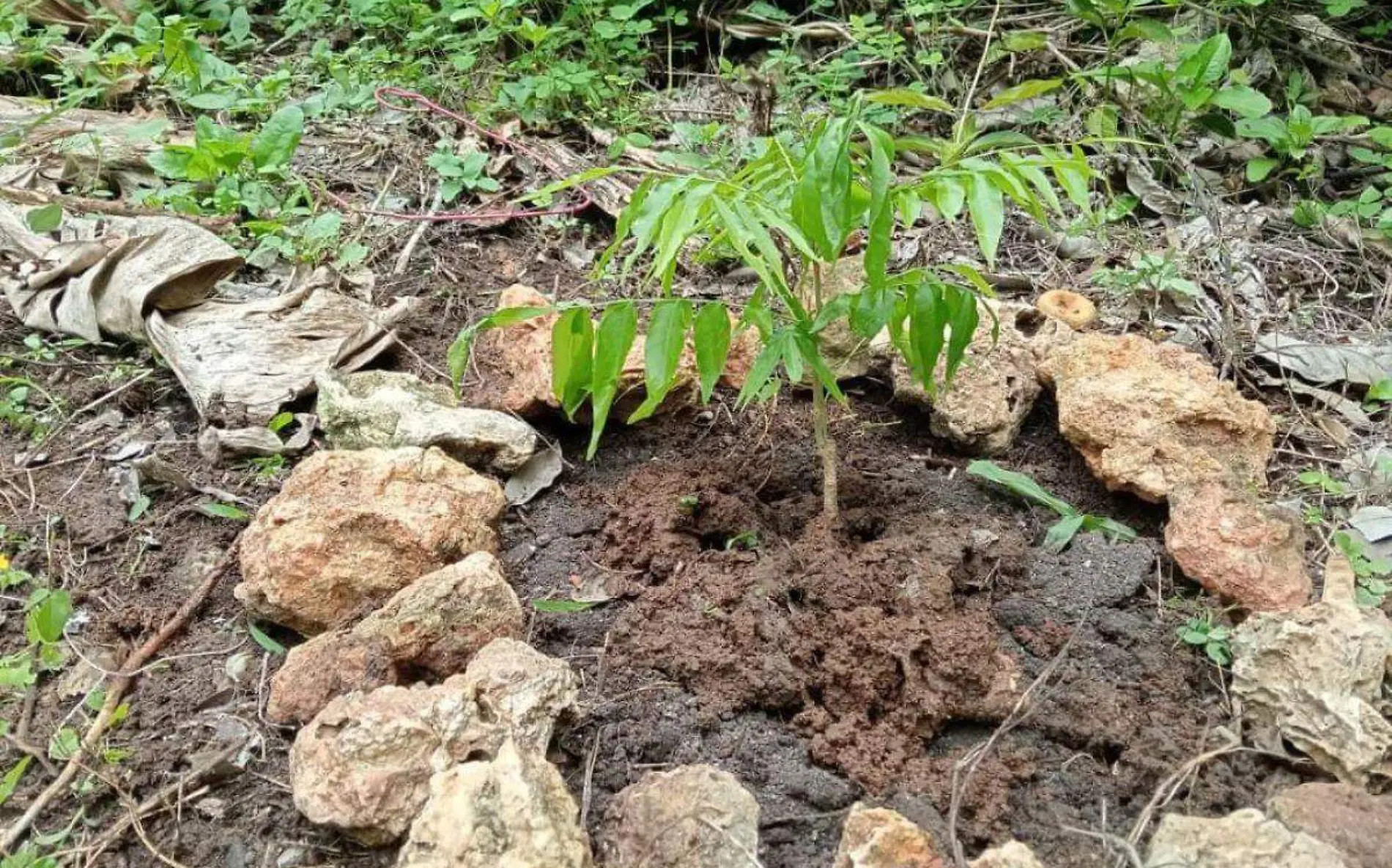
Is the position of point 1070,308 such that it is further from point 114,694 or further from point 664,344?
point 114,694

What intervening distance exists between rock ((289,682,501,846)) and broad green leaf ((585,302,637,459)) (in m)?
0.53

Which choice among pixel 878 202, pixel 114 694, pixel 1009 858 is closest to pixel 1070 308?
pixel 878 202

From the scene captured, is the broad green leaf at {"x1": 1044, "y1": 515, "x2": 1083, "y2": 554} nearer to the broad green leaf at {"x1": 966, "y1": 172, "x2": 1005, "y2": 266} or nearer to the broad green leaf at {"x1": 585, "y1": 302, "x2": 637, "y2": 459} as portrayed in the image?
the broad green leaf at {"x1": 966, "y1": 172, "x2": 1005, "y2": 266}

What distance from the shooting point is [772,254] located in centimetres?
177

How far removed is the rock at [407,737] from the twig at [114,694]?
442mm

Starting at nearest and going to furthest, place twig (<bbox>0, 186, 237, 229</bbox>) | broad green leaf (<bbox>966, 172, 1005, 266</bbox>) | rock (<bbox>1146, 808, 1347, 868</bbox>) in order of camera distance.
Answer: rock (<bbox>1146, 808, 1347, 868</bbox>) → broad green leaf (<bbox>966, 172, 1005, 266</bbox>) → twig (<bbox>0, 186, 237, 229</bbox>)

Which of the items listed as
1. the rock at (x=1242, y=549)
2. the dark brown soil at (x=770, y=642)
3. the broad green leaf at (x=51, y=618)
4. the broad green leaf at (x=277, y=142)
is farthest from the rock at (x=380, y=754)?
the broad green leaf at (x=277, y=142)

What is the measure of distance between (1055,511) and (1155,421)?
11.4 inches

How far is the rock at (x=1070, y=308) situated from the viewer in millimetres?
3092

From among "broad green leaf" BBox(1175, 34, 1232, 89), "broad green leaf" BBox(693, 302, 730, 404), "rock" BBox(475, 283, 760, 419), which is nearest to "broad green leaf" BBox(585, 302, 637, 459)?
"broad green leaf" BBox(693, 302, 730, 404)

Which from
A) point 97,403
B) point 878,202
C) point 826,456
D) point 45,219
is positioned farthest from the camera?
point 45,219

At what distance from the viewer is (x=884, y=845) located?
1.62 meters

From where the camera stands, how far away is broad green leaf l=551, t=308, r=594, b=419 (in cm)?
214

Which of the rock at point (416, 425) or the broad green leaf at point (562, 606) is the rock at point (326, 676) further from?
the rock at point (416, 425)
